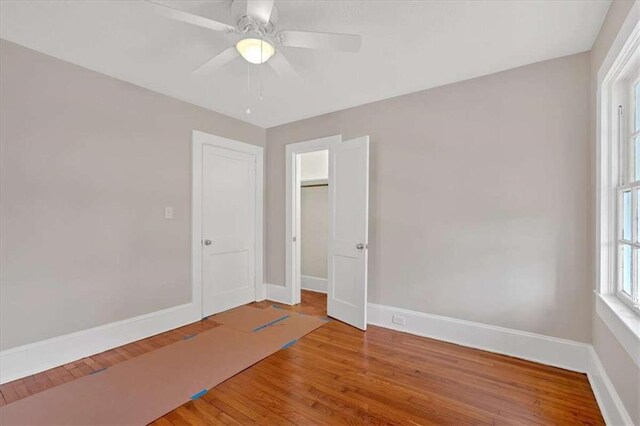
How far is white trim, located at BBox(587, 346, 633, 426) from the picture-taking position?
1.55 metres

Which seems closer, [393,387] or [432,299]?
[393,387]

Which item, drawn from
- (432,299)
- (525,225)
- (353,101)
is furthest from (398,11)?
(432,299)

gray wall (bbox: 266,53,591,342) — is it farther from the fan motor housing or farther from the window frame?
the fan motor housing

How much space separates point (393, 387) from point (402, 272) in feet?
4.06

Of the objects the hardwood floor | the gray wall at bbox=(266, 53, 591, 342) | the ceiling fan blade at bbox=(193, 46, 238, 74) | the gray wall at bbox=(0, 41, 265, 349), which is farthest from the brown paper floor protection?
the ceiling fan blade at bbox=(193, 46, 238, 74)

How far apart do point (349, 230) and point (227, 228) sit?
5.26ft

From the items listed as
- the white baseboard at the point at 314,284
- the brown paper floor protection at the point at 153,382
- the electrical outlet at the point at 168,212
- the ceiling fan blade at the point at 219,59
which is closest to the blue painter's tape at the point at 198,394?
the brown paper floor protection at the point at 153,382

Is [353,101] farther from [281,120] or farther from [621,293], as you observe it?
[621,293]

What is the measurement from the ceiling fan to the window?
1718 millimetres

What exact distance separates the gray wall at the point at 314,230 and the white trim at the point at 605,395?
127 inches

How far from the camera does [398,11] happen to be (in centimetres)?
180

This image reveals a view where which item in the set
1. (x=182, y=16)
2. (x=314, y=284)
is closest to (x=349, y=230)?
(x=314, y=284)

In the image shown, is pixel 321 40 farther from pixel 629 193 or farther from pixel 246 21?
pixel 629 193

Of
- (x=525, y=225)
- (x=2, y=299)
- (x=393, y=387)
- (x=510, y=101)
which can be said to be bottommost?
(x=393, y=387)
